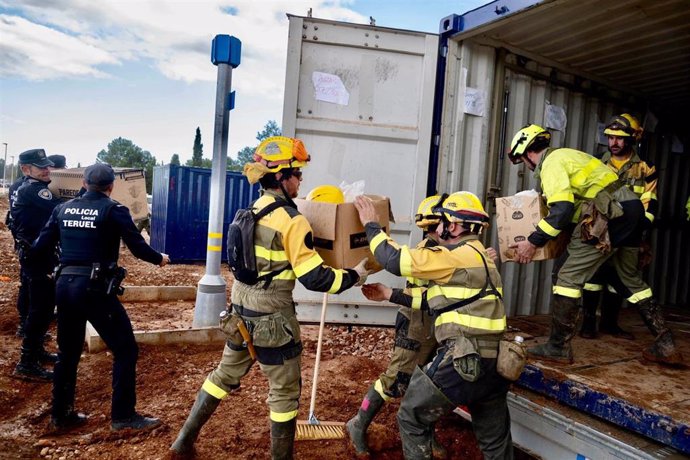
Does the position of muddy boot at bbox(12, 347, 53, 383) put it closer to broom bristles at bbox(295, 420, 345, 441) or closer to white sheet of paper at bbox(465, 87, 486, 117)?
broom bristles at bbox(295, 420, 345, 441)

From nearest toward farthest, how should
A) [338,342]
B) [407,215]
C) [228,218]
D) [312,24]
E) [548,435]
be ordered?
[548,435] < [312,24] < [407,215] < [338,342] < [228,218]

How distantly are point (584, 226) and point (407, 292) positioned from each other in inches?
52.9

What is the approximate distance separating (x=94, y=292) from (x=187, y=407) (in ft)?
4.20

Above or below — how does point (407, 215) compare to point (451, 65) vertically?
below

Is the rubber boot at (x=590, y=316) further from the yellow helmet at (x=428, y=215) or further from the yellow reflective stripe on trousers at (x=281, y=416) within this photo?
the yellow reflective stripe on trousers at (x=281, y=416)

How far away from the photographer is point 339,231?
3133 mm

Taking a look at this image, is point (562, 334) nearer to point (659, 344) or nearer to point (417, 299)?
point (659, 344)

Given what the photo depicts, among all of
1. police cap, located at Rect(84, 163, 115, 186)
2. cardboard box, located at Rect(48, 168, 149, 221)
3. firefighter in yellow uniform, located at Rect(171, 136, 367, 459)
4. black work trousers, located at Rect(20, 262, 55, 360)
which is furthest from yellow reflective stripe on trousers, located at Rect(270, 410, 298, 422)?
cardboard box, located at Rect(48, 168, 149, 221)

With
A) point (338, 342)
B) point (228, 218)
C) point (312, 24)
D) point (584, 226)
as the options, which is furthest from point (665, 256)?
point (228, 218)

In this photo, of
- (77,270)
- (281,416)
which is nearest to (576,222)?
(281,416)

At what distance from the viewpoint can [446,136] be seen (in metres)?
4.38

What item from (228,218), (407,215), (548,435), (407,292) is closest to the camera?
(548,435)

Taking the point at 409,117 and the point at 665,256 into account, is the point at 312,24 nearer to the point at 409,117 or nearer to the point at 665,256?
the point at 409,117

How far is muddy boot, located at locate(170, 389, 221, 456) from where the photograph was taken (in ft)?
10.6
